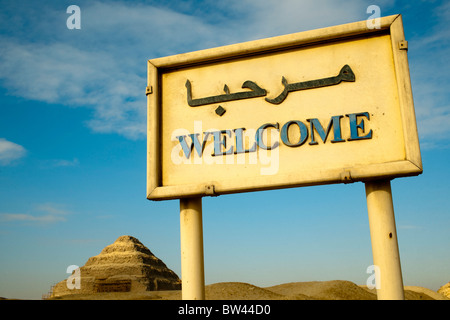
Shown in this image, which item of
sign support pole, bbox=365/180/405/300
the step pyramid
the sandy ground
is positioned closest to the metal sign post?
sign support pole, bbox=365/180/405/300

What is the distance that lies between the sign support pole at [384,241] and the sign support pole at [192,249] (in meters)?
2.02

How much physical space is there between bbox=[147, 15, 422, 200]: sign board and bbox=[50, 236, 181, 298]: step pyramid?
134 ft

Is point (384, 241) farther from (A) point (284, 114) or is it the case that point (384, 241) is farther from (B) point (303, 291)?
(B) point (303, 291)

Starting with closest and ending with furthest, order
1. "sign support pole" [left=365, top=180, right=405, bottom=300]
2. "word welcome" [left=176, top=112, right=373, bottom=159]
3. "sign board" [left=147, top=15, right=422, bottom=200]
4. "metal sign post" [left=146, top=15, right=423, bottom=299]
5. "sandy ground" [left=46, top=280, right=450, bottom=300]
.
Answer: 1. "sign support pole" [left=365, top=180, right=405, bottom=300]
2. "metal sign post" [left=146, top=15, right=423, bottom=299]
3. "sign board" [left=147, top=15, right=422, bottom=200]
4. "word welcome" [left=176, top=112, right=373, bottom=159]
5. "sandy ground" [left=46, top=280, right=450, bottom=300]

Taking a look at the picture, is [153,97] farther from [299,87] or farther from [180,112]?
[299,87]

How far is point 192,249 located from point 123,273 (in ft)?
149

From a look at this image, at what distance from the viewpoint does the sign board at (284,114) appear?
5031 millimetres

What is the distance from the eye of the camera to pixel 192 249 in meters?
5.28

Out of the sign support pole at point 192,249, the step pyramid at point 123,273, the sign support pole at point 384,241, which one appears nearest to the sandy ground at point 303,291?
the sign support pole at point 384,241

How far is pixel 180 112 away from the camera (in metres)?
5.87

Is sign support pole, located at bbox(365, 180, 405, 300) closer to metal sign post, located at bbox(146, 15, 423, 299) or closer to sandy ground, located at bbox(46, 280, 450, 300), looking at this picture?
metal sign post, located at bbox(146, 15, 423, 299)

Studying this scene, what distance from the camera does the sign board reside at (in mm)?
5031
